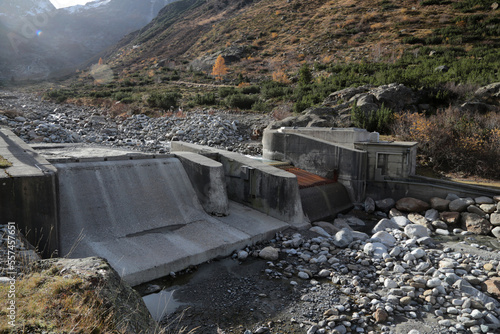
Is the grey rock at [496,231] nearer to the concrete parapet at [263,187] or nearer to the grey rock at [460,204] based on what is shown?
the grey rock at [460,204]

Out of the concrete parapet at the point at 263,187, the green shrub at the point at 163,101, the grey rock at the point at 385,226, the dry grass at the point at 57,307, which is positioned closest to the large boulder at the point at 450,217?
the grey rock at the point at 385,226

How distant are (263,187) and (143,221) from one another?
10.6ft

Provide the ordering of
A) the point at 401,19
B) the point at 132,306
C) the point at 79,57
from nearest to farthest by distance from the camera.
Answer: the point at 132,306 < the point at 401,19 < the point at 79,57

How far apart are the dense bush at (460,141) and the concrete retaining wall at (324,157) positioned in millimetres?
2877

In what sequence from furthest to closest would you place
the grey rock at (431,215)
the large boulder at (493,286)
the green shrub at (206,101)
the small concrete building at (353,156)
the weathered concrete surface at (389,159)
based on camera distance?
the green shrub at (206,101) → the small concrete building at (353,156) → the weathered concrete surface at (389,159) → the grey rock at (431,215) → the large boulder at (493,286)

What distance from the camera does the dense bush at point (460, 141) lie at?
1122cm

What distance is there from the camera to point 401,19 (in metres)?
38.6

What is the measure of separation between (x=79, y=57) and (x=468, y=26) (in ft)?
332

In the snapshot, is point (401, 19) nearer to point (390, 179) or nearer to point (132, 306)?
point (390, 179)

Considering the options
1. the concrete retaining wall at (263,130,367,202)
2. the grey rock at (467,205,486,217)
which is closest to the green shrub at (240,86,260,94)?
the concrete retaining wall at (263,130,367,202)

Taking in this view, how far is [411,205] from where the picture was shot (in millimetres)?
10289

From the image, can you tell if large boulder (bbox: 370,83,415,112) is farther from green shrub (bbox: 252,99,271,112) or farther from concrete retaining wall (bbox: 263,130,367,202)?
green shrub (bbox: 252,99,271,112)

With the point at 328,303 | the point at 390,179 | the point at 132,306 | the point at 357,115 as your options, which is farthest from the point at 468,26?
the point at 132,306

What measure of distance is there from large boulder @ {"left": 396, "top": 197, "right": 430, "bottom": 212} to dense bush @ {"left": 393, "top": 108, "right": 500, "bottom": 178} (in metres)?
2.45
